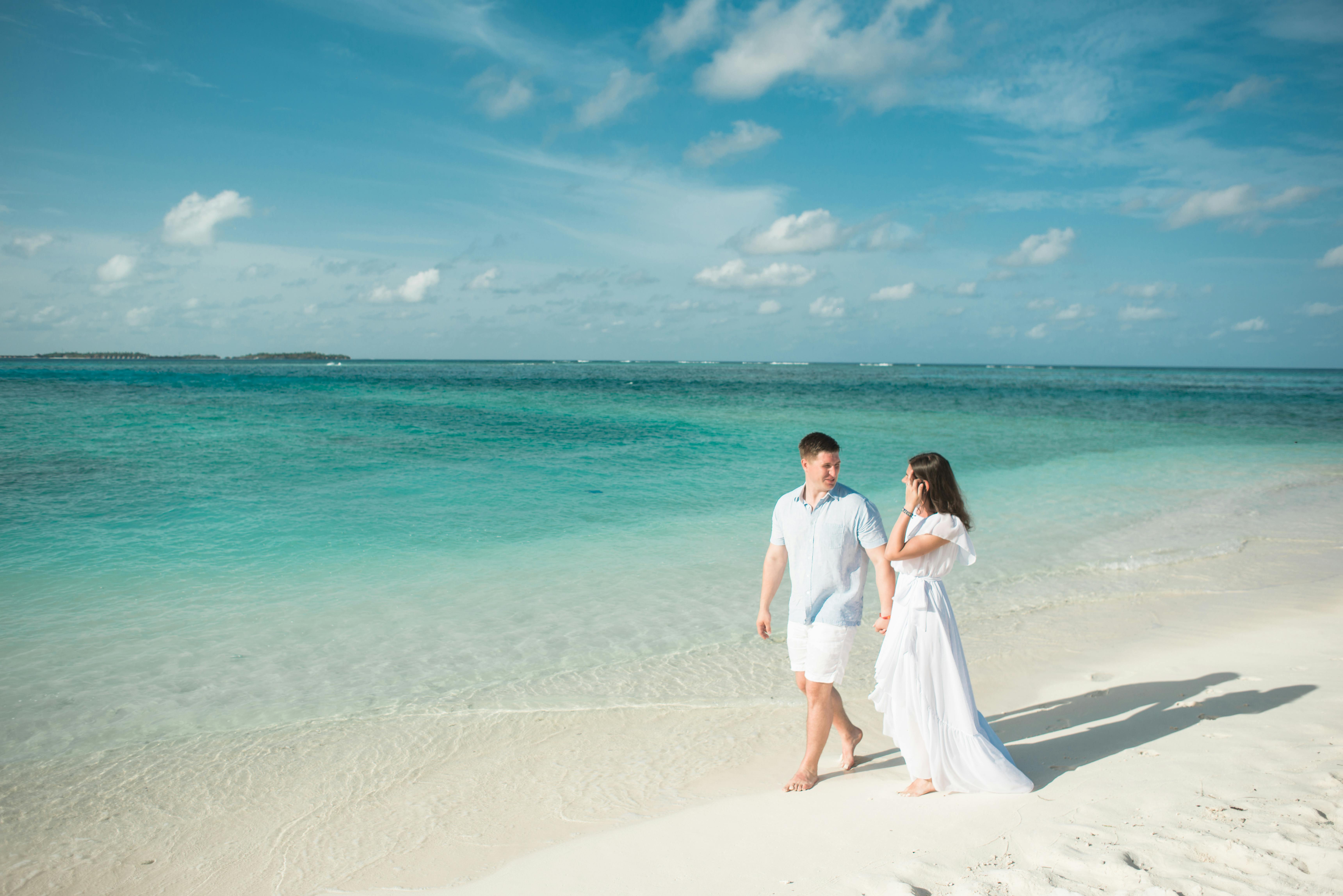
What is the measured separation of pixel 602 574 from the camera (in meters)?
8.80

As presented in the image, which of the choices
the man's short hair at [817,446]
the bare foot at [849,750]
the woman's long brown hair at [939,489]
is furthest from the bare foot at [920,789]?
the man's short hair at [817,446]

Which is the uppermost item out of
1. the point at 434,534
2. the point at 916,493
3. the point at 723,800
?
the point at 916,493

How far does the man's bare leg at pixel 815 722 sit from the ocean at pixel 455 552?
3.74ft

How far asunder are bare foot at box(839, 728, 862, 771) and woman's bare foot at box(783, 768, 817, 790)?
0.92 feet

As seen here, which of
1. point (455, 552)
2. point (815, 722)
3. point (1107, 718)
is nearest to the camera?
point (815, 722)

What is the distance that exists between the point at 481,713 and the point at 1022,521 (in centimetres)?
982

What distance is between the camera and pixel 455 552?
9.71m

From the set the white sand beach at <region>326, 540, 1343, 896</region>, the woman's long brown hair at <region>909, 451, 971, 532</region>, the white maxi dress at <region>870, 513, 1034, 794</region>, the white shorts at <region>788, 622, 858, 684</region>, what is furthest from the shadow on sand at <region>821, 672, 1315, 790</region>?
the woman's long brown hair at <region>909, 451, 971, 532</region>

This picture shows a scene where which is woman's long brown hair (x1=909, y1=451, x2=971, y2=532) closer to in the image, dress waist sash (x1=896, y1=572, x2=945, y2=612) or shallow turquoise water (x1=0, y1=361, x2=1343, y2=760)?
dress waist sash (x1=896, y1=572, x2=945, y2=612)

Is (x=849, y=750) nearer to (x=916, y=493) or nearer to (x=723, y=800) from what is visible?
(x=723, y=800)

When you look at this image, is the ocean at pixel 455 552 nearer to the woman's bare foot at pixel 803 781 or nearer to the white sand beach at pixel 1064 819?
the white sand beach at pixel 1064 819

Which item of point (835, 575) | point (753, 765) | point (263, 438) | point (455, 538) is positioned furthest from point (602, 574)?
point (263, 438)

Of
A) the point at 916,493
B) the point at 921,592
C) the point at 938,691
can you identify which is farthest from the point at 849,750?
the point at 916,493

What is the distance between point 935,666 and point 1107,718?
1958mm
